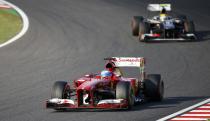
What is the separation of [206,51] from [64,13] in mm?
11061

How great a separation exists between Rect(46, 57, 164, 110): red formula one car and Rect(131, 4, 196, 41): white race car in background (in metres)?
13.5

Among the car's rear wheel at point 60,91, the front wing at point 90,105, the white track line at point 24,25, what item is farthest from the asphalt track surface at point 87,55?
the car's rear wheel at point 60,91

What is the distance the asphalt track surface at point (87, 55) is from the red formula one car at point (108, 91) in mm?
243

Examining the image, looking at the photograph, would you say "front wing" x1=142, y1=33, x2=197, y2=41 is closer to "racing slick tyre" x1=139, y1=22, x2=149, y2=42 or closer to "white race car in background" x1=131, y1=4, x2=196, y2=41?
"white race car in background" x1=131, y1=4, x2=196, y2=41

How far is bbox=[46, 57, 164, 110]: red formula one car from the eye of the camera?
61.9 feet

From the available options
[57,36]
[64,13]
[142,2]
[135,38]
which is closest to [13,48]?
[57,36]

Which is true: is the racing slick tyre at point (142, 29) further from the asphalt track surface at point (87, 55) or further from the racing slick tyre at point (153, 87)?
the racing slick tyre at point (153, 87)

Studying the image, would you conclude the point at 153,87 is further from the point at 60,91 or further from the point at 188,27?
the point at 188,27

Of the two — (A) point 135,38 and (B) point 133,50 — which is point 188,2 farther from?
(B) point 133,50

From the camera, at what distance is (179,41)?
34719 millimetres

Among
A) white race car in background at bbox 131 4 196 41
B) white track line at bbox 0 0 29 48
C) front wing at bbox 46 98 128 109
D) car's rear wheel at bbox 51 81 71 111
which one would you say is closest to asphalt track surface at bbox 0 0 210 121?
front wing at bbox 46 98 128 109

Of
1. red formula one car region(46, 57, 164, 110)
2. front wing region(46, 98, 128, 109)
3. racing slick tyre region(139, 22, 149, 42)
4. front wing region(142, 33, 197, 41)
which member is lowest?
front wing region(46, 98, 128, 109)

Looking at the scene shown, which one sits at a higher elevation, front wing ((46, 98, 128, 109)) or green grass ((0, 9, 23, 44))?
green grass ((0, 9, 23, 44))

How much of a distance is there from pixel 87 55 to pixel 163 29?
533 centimetres
